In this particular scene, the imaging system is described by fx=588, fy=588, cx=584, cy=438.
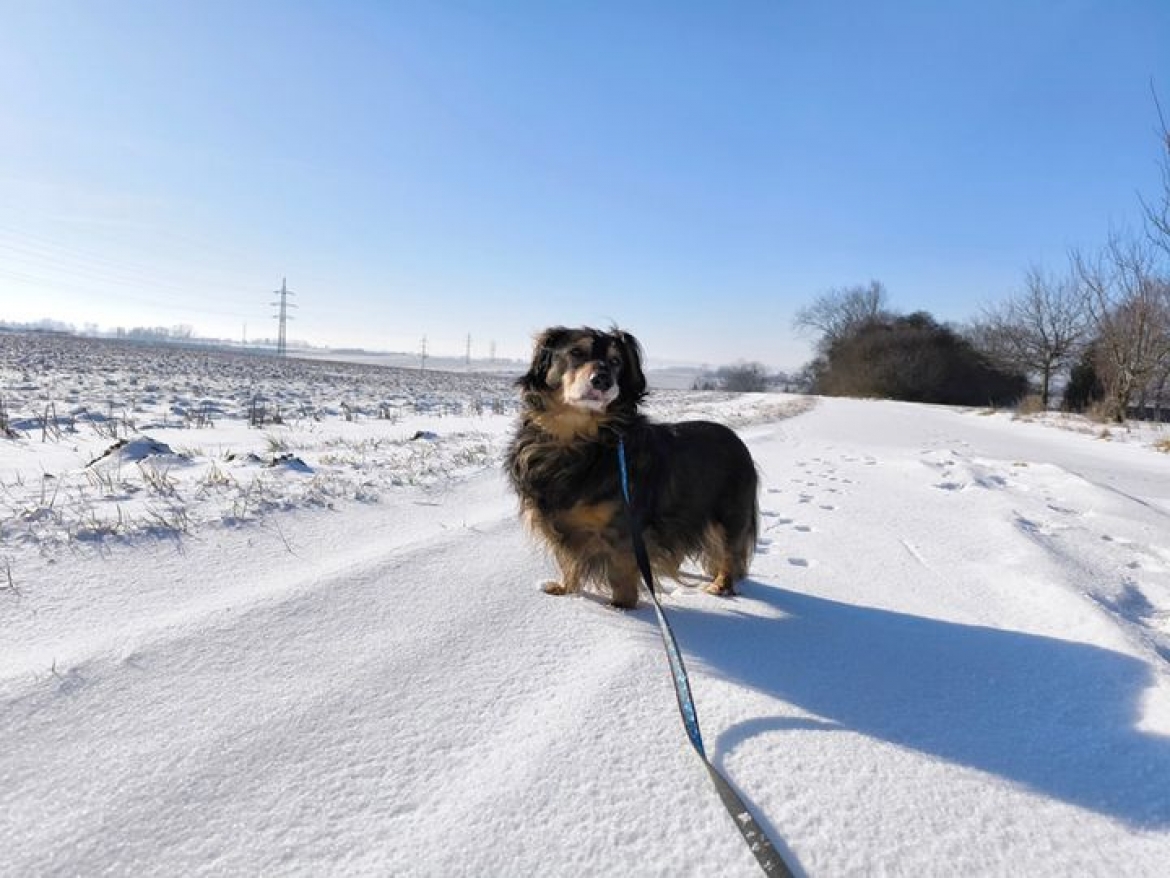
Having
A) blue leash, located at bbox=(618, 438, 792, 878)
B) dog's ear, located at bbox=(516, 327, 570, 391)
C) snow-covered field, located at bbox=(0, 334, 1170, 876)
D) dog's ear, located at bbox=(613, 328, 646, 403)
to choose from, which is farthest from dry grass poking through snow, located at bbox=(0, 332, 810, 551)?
blue leash, located at bbox=(618, 438, 792, 878)

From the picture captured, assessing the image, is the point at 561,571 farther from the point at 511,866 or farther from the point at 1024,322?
the point at 1024,322

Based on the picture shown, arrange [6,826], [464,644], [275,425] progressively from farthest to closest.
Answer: [275,425] → [464,644] → [6,826]

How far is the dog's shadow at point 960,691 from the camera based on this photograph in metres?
1.43

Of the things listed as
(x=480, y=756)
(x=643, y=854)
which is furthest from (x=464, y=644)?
(x=643, y=854)

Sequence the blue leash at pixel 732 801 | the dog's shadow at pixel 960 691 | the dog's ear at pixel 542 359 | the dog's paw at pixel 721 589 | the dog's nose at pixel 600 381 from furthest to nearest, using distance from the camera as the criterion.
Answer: the dog's ear at pixel 542 359 → the dog's paw at pixel 721 589 → the dog's nose at pixel 600 381 → the dog's shadow at pixel 960 691 → the blue leash at pixel 732 801

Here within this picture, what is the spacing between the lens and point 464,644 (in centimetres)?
192

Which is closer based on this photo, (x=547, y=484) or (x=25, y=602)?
(x=25, y=602)

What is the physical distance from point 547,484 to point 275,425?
6791 mm

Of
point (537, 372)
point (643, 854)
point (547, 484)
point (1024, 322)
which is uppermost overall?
point (1024, 322)

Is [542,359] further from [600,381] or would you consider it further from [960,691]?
[960,691]

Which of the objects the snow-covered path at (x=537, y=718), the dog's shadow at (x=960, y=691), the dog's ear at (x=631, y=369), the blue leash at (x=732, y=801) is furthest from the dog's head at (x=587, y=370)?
the blue leash at (x=732, y=801)

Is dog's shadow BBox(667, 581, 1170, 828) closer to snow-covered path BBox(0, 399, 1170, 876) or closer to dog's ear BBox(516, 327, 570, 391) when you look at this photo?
snow-covered path BBox(0, 399, 1170, 876)

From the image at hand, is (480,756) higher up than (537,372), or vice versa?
(537,372)

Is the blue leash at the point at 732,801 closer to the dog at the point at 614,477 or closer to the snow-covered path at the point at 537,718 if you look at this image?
the snow-covered path at the point at 537,718
